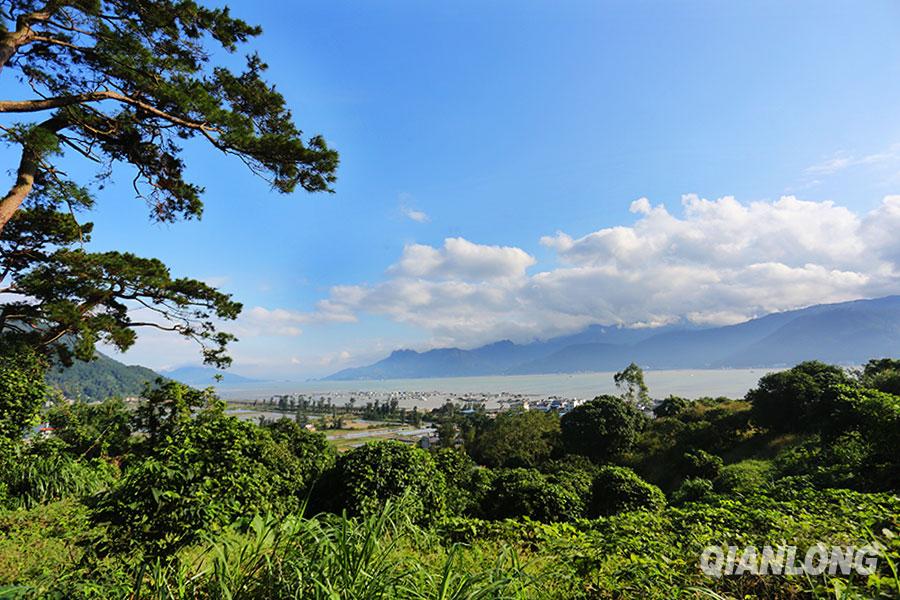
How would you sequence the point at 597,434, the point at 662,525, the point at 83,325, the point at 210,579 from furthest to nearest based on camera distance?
1. the point at 597,434
2. the point at 83,325
3. the point at 662,525
4. the point at 210,579

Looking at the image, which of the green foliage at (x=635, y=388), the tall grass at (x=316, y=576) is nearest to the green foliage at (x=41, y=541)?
the tall grass at (x=316, y=576)

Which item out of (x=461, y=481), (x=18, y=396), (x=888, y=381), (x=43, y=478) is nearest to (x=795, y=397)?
(x=888, y=381)

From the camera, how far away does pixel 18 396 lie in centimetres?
623

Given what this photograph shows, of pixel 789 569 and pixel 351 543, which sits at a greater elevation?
pixel 351 543

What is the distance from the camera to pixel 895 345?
602 ft

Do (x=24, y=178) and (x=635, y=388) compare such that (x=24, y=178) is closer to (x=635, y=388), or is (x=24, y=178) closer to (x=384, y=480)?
(x=384, y=480)

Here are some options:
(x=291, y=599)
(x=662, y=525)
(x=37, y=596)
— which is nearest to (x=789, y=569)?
(x=662, y=525)

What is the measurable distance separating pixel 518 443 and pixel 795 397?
565 inches

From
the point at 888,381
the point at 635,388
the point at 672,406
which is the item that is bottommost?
the point at 672,406

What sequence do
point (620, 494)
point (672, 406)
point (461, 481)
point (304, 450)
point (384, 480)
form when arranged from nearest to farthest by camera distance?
point (384, 480) < point (304, 450) < point (461, 481) < point (620, 494) < point (672, 406)

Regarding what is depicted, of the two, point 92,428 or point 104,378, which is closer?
point 92,428

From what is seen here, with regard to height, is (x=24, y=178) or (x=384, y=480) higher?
(x=24, y=178)

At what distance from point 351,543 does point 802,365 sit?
2487 centimetres

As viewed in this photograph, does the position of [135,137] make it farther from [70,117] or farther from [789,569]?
[789,569]
